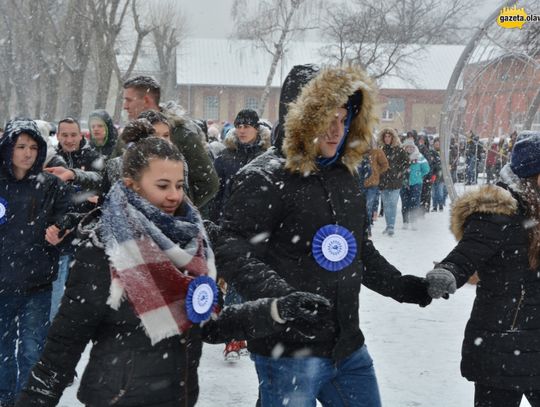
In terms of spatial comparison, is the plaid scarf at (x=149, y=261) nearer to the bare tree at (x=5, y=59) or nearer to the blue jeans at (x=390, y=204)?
the blue jeans at (x=390, y=204)

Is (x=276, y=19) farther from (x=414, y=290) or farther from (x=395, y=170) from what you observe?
(x=414, y=290)

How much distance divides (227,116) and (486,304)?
55760 millimetres

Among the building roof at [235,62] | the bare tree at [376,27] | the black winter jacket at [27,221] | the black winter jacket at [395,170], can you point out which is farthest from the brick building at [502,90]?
the building roof at [235,62]

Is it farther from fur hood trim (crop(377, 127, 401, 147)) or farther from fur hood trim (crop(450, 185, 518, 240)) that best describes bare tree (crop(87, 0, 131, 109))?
fur hood trim (crop(450, 185, 518, 240))

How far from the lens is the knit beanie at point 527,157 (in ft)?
11.2

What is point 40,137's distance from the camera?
4.65m

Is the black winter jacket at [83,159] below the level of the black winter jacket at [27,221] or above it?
above

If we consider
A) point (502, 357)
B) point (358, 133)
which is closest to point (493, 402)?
point (502, 357)

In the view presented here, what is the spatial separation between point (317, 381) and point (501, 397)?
3.10ft

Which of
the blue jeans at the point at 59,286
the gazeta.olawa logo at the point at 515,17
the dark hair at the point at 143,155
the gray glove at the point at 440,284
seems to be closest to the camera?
the dark hair at the point at 143,155

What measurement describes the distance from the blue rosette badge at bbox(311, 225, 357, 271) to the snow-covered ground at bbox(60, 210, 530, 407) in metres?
2.24

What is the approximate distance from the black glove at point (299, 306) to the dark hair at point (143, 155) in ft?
2.17

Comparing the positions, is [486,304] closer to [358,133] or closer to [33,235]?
[358,133]

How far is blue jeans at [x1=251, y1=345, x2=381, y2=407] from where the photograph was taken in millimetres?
2820
